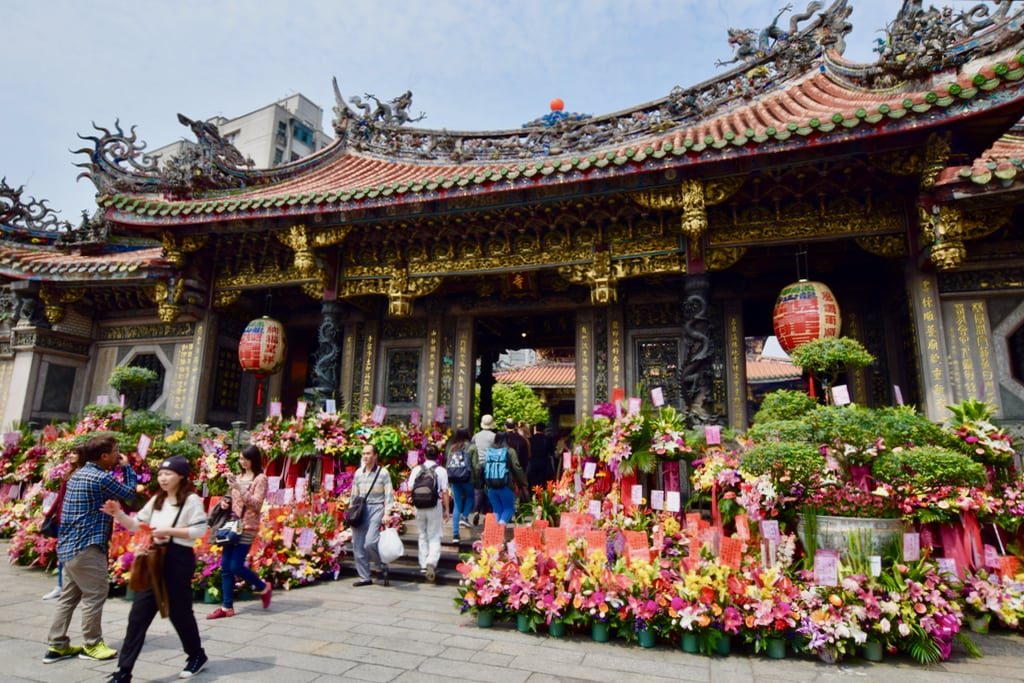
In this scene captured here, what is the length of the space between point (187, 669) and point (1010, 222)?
29.5 feet

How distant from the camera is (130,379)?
925 centimetres

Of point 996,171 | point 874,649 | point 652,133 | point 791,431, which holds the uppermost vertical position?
point 652,133

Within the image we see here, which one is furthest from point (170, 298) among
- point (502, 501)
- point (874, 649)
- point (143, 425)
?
point (874, 649)

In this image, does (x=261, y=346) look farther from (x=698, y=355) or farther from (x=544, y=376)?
(x=544, y=376)

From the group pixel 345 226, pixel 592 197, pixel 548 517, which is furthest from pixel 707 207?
pixel 345 226

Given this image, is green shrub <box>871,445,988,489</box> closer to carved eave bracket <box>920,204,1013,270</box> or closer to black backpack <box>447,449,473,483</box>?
carved eave bracket <box>920,204,1013,270</box>

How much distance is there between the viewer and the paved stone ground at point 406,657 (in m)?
3.55

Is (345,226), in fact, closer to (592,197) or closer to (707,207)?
(592,197)

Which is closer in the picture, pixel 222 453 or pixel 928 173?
pixel 928 173

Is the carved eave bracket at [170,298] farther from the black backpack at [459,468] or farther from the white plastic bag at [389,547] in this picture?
the white plastic bag at [389,547]

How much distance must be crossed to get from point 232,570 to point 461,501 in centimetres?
281

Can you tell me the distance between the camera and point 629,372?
9086mm

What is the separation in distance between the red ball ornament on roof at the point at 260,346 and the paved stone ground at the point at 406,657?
4678mm

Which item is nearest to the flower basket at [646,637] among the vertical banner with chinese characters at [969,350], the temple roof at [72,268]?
the vertical banner with chinese characters at [969,350]
